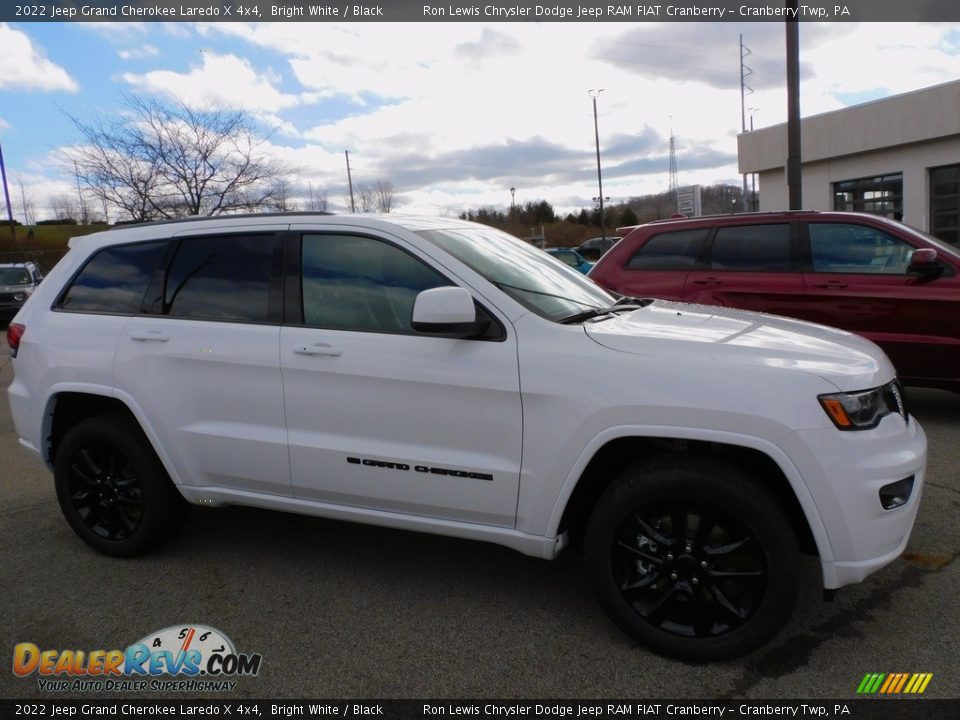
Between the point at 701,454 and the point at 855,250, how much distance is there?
4.28m

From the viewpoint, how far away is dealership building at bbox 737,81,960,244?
2088 cm

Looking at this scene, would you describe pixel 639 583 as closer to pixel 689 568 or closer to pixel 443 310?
pixel 689 568

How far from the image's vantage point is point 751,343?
9.84 ft

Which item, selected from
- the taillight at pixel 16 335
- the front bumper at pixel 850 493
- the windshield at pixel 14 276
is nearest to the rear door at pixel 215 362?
the taillight at pixel 16 335

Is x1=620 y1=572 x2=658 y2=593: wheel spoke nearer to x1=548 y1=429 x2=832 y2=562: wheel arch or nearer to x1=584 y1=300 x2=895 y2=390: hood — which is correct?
x1=548 y1=429 x2=832 y2=562: wheel arch

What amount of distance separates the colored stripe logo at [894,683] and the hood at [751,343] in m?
1.07

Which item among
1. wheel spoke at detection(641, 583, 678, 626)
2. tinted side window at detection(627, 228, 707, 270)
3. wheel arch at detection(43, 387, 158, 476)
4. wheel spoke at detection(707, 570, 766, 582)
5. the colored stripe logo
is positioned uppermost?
tinted side window at detection(627, 228, 707, 270)

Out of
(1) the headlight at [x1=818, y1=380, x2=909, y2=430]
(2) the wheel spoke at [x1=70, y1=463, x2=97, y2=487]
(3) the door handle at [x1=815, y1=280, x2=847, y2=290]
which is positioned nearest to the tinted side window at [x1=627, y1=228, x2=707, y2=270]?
(3) the door handle at [x1=815, y1=280, x2=847, y2=290]

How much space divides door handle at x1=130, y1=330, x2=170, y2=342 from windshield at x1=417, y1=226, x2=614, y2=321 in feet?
4.67
